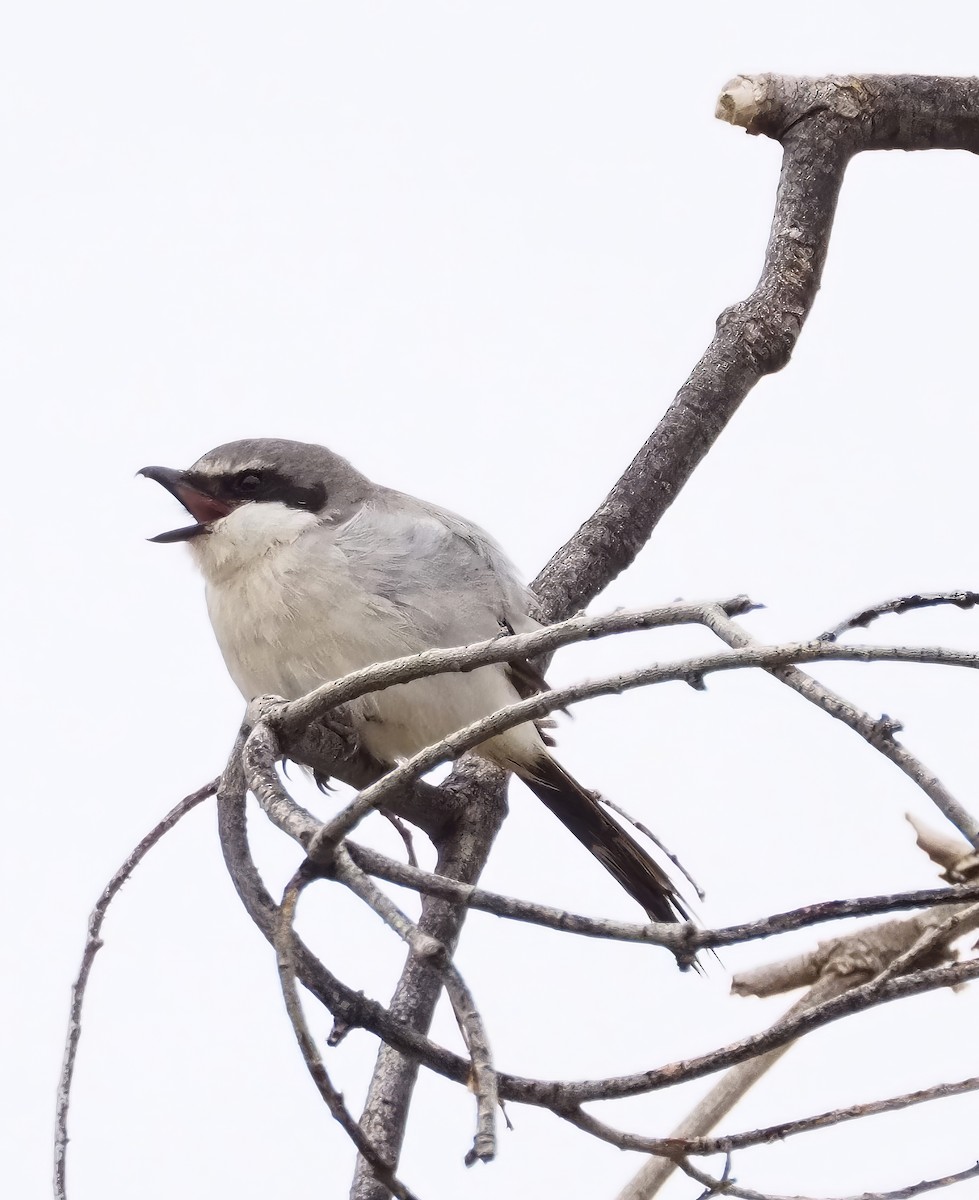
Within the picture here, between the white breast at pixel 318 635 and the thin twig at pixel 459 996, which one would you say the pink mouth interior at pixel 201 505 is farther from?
the thin twig at pixel 459 996

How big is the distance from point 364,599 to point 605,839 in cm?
85

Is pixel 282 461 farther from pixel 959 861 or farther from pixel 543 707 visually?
pixel 543 707

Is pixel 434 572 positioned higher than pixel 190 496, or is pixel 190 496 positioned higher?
pixel 190 496

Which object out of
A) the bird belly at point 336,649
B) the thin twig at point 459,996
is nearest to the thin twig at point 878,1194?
the thin twig at point 459,996

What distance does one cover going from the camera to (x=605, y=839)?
3.27 meters

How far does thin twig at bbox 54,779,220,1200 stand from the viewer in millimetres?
1888

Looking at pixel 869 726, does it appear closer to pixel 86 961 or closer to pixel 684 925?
pixel 684 925

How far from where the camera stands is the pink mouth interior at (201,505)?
318 centimetres

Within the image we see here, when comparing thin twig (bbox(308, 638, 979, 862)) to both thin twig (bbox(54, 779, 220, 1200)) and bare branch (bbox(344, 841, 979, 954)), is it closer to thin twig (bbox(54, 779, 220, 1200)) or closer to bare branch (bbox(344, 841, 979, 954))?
bare branch (bbox(344, 841, 979, 954))

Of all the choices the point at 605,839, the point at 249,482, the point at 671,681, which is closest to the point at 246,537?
the point at 249,482

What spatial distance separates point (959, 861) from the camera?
2186 mm

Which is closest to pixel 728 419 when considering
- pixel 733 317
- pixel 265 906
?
pixel 733 317

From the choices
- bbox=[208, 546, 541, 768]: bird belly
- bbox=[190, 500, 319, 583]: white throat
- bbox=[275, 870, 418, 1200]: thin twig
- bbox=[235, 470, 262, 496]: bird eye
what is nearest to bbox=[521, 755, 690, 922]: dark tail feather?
bbox=[208, 546, 541, 768]: bird belly

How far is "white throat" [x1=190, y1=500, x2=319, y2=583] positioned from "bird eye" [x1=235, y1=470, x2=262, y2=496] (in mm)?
47
